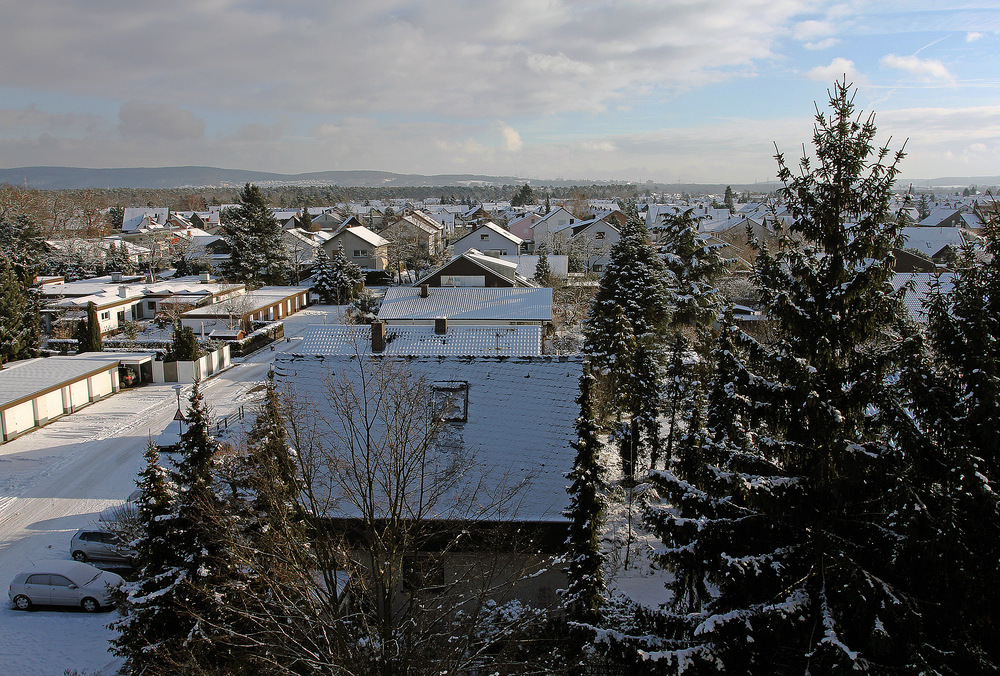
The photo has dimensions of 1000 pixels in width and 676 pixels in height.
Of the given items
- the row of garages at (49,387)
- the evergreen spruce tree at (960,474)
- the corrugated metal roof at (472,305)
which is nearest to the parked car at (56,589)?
the row of garages at (49,387)

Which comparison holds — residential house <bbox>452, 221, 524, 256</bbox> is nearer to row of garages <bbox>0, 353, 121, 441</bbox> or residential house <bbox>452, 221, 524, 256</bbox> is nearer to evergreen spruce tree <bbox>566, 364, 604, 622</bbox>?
row of garages <bbox>0, 353, 121, 441</bbox>

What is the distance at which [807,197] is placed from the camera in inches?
289

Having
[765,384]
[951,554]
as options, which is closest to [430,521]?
[765,384]

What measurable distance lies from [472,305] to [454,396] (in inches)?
645

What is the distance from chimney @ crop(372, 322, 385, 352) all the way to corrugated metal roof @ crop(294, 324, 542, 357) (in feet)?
1.26

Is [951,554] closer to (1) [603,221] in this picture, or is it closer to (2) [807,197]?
(2) [807,197]

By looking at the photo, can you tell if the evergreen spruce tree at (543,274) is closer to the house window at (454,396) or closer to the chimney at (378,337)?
the chimney at (378,337)

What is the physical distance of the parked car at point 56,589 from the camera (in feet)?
42.3

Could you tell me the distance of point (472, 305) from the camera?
29172 millimetres

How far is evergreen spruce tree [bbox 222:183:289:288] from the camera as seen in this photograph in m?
47.5

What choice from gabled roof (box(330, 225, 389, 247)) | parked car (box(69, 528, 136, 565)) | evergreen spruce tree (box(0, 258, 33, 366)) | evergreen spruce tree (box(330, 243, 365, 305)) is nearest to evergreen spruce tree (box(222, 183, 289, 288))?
evergreen spruce tree (box(330, 243, 365, 305))

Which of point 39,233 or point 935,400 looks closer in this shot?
point 935,400

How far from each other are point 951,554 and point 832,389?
6.36 ft

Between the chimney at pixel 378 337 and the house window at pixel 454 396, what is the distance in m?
4.14
